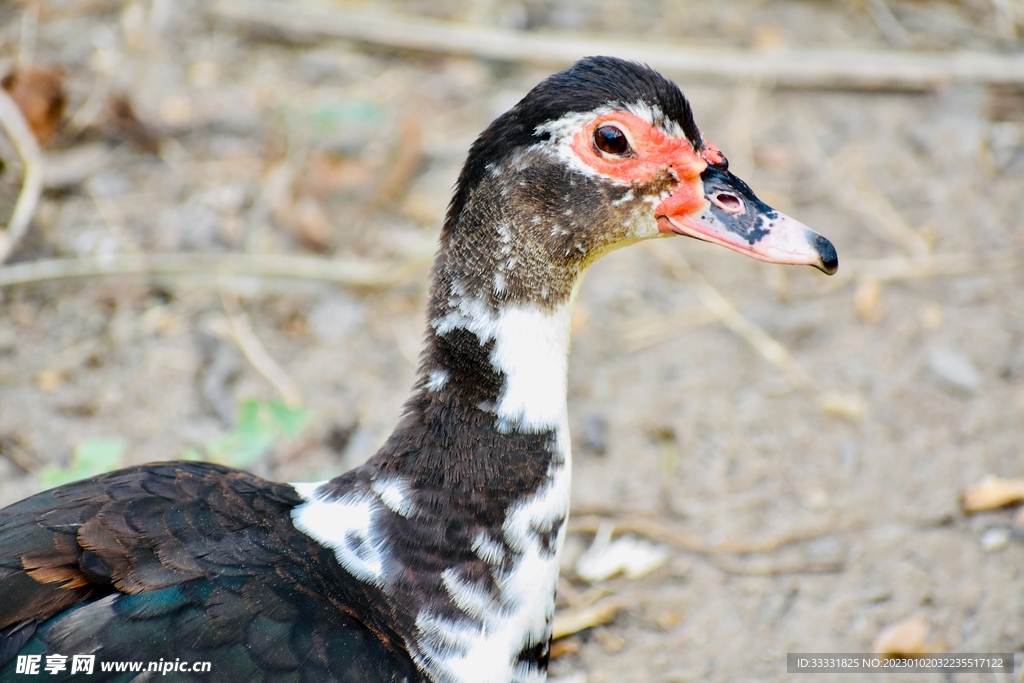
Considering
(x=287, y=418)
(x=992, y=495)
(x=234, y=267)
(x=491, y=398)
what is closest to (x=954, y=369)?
(x=992, y=495)

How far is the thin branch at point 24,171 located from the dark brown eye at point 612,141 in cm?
283

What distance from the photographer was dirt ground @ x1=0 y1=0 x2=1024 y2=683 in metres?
3.33

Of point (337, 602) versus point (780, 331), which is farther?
point (780, 331)

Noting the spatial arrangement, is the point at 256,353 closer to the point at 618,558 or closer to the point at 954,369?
the point at 618,558

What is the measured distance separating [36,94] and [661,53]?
3.07 m

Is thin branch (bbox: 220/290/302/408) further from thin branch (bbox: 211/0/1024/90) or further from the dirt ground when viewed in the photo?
thin branch (bbox: 211/0/1024/90)

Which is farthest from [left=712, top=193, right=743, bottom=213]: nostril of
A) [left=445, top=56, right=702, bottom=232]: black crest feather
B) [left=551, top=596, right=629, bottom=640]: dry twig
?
[left=551, top=596, right=629, bottom=640]: dry twig

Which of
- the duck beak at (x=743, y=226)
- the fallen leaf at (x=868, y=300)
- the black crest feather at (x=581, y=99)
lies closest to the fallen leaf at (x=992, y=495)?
the fallen leaf at (x=868, y=300)

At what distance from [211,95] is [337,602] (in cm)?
368

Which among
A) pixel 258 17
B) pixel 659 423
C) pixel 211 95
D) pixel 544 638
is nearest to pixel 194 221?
pixel 211 95

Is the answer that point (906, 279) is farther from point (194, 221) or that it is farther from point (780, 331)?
point (194, 221)

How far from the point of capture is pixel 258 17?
5.32 meters

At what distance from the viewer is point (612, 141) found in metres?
2.28

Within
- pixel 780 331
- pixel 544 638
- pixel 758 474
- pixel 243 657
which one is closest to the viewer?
pixel 243 657
